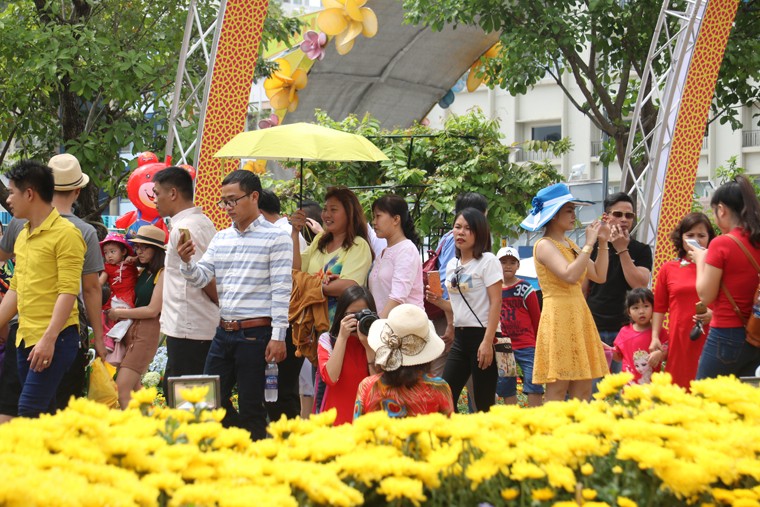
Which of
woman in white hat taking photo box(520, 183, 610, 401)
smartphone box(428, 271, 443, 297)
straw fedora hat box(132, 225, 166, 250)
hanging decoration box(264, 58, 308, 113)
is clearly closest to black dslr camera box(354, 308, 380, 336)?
woman in white hat taking photo box(520, 183, 610, 401)

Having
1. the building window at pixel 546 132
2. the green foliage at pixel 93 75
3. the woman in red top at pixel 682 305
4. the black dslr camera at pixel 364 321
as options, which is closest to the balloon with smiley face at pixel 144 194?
the green foliage at pixel 93 75

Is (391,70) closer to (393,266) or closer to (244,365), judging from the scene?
(393,266)

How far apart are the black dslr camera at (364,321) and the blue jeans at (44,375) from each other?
149 centimetres

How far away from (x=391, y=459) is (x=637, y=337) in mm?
5149

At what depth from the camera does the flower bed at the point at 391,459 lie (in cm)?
221

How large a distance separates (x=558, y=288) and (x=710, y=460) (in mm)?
3985

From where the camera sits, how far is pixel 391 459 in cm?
250

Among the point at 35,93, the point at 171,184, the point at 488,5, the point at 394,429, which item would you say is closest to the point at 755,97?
the point at 488,5

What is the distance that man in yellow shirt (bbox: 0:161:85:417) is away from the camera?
5.35m

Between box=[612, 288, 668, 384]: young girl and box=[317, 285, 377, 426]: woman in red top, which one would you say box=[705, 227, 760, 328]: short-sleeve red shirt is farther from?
box=[317, 285, 377, 426]: woman in red top

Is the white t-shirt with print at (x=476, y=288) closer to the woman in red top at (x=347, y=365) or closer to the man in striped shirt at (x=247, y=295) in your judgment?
the woman in red top at (x=347, y=365)

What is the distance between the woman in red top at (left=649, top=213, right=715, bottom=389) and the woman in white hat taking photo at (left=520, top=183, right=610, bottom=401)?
1.68ft

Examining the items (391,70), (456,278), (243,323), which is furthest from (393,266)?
(391,70)

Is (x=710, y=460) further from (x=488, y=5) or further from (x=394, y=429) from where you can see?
(x=488, y=5)
